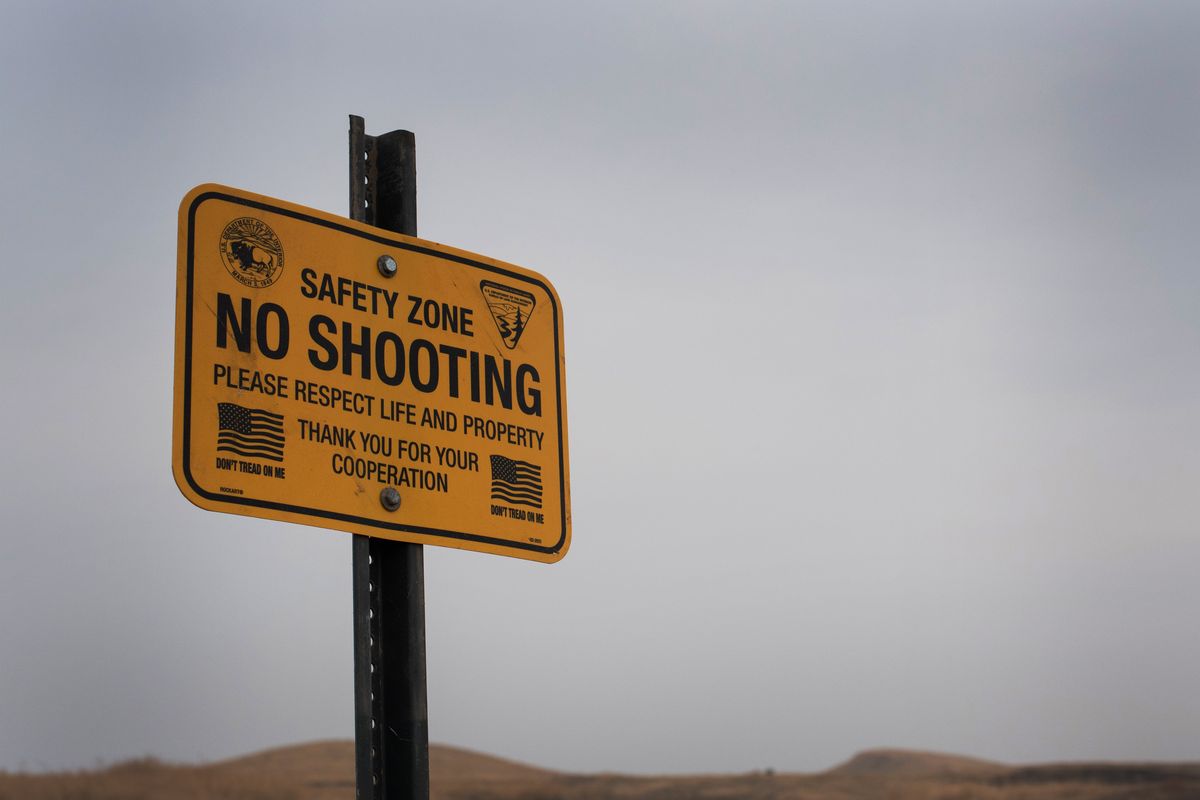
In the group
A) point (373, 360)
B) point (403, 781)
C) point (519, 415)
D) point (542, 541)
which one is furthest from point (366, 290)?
point (403, 781)

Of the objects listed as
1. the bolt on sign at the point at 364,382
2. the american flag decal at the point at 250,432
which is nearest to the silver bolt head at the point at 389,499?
the bolt on sign at the point at 364,382

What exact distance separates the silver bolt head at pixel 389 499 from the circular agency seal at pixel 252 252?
0.53 meters

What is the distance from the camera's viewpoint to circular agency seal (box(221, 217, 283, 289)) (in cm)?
330

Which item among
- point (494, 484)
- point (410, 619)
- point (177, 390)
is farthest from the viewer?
point (494, 484)

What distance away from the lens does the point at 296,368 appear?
331 centimetres

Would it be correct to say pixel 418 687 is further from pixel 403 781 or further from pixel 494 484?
pixel 494 484

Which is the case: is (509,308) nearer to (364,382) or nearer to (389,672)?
(364,382)

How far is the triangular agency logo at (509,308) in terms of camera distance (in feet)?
12.4

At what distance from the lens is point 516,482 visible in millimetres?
3635

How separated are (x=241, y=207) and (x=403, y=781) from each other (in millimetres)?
1301

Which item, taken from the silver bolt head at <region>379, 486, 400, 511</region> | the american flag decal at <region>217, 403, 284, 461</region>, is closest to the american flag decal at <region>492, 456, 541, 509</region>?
the silver bolt head at <region>379, 486, 400, 511</region>

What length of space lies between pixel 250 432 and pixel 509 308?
85 centimetres

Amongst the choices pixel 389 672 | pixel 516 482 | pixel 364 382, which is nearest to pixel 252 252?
pixel 364 382

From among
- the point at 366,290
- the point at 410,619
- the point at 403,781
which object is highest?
the point at 366,290
